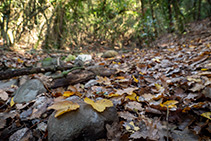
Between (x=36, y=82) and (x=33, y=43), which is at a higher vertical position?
(x=33, y=43)

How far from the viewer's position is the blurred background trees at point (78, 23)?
20.2 ft

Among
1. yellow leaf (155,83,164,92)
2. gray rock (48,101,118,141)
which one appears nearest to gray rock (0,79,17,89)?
gray rock (48,101,118,141)

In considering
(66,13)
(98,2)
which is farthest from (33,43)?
(98,2)

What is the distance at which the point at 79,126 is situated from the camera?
0.95 m

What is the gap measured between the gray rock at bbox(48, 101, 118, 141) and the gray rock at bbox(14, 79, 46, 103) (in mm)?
815

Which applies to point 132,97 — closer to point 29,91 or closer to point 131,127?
point 131,127

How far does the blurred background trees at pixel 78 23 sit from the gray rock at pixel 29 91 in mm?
5151

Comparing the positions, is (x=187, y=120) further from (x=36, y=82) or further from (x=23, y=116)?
(x=36, y=82)

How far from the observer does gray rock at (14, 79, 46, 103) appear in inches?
63.1

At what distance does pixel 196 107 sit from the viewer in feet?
3.59

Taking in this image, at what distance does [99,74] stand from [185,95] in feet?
4.51

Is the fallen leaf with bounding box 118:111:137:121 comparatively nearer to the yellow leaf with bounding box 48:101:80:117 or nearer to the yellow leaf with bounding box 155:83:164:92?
the yellow leaf with bounding box 48:101:80:117

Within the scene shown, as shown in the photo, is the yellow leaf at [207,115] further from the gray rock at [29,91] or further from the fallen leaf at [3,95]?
the fallen leaf at [3,95]

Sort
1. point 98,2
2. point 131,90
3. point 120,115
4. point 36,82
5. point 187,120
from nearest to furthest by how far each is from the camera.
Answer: point 187,120
point 120,115
point 131,90
point 36,82
point 98,2
